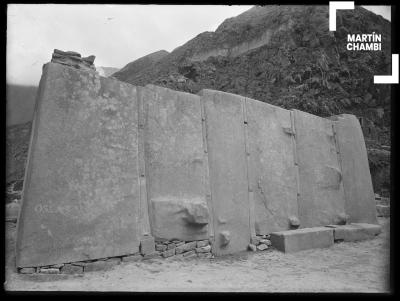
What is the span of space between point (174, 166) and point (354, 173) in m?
5.13

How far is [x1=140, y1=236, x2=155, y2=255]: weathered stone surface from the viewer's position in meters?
4.83

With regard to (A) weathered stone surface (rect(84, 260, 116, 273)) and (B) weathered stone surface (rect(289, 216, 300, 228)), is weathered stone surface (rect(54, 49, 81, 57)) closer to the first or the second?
(A) weathered stone surface (rect(84, 260, 116, 273))

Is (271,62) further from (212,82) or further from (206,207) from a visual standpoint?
(206,207)

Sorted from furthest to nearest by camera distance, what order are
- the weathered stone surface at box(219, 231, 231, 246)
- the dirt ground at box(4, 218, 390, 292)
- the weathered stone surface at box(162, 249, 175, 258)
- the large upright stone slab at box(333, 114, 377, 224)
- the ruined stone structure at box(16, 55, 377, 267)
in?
the large upright stone slab at box(333, 114, 377, 224)
the weathered stone surface at box(219, 231, 231, 246)
the weathered stone surface at box(162, 249, 175, 258)
the ruined stone structure at box(16, 55, 377, 267)
the dirt ground at box(4, 218, 390, 292)

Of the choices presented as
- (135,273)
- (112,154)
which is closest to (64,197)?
(112,154)

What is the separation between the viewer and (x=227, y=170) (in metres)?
6.11

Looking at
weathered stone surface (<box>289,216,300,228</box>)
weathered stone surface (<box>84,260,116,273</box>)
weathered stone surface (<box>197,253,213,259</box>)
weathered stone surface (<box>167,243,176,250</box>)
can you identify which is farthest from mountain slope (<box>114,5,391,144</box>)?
weathered stone surface (<box>84,260,116,273</box>)

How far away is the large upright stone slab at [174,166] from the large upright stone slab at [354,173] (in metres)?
4.26

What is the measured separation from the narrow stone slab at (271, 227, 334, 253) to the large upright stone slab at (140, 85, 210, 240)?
5.14 ft

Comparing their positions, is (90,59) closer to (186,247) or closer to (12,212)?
(12,212)

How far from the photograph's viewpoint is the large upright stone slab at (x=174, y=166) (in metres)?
5.15

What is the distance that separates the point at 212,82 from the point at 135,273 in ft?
75.1

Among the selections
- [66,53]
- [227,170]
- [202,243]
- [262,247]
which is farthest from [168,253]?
[66,53]

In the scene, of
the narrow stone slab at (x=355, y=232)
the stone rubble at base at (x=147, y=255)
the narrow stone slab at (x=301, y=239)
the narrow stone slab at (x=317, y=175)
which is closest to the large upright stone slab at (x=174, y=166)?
the stone rubble at base at (x=147, y=255)
